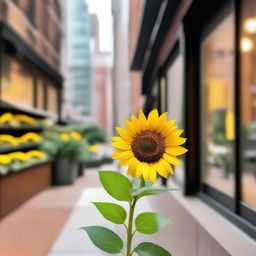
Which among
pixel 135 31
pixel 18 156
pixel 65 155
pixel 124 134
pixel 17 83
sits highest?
pixel 135 31

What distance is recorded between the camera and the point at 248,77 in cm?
1167

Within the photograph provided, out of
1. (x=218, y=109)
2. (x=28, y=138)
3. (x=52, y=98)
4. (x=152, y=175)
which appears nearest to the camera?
(x=152, y=175)

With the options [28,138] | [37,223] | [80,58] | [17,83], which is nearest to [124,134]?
[37,223]

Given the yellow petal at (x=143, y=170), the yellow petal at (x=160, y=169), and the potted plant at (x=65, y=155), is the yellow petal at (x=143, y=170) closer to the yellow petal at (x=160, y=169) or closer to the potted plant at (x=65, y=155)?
the yellow petal at (x=160, y=169)

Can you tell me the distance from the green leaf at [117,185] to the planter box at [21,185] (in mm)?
3199

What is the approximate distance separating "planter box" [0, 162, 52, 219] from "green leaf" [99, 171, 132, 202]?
10.5ft

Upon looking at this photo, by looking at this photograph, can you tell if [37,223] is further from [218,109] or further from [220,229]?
[218,109]

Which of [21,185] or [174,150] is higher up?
[174,150]

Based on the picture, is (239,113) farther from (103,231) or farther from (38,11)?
(38,11)

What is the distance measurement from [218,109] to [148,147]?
374 inches

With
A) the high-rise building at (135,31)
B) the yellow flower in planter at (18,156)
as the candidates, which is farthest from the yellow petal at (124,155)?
the high-rise building at (135,31)

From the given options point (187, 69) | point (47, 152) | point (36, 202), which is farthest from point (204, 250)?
point (47, 152)

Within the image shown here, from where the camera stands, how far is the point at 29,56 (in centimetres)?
866

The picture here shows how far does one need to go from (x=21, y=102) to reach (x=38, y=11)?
5.34m
